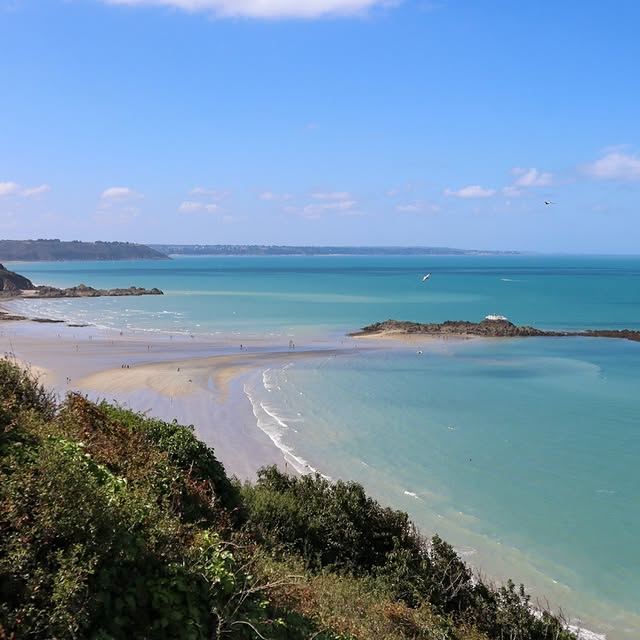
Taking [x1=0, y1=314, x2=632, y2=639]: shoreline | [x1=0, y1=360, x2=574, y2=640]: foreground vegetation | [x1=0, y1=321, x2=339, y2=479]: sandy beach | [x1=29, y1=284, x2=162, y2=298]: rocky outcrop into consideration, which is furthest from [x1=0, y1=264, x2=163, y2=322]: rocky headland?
[x1=0, y1=360, x2=574, y2=640]: foreground vegetation

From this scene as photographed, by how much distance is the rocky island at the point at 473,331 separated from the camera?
60.4 metres

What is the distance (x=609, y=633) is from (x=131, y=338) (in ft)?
160

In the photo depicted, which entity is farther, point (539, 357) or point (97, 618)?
point (539, 357)

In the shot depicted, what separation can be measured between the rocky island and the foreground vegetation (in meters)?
47.4

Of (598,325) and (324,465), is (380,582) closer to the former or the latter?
(324,465)

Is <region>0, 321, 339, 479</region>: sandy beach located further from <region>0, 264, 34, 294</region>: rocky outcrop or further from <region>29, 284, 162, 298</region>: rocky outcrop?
<region>0, 264, 34, 294</region>: rocky outcrop

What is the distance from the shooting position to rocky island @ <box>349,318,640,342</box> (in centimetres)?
6041

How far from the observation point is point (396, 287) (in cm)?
12812

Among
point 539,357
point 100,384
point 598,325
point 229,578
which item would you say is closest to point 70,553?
point 229,578

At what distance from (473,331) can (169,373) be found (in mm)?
33477

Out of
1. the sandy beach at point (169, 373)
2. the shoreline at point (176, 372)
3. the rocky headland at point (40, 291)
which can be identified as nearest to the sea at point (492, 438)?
the shoreline at point (176, 372)

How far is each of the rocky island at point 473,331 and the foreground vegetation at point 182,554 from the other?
47434 millimetres

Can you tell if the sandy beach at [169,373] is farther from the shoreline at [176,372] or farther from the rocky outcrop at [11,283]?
the rocky outcrop at [11,283]

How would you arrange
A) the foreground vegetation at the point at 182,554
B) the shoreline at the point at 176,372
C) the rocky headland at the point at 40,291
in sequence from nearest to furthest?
the foreground vegetation at the point at 182,554 → the shoreline at the point at 176,372 → the rocky headland at the point at 40,291
